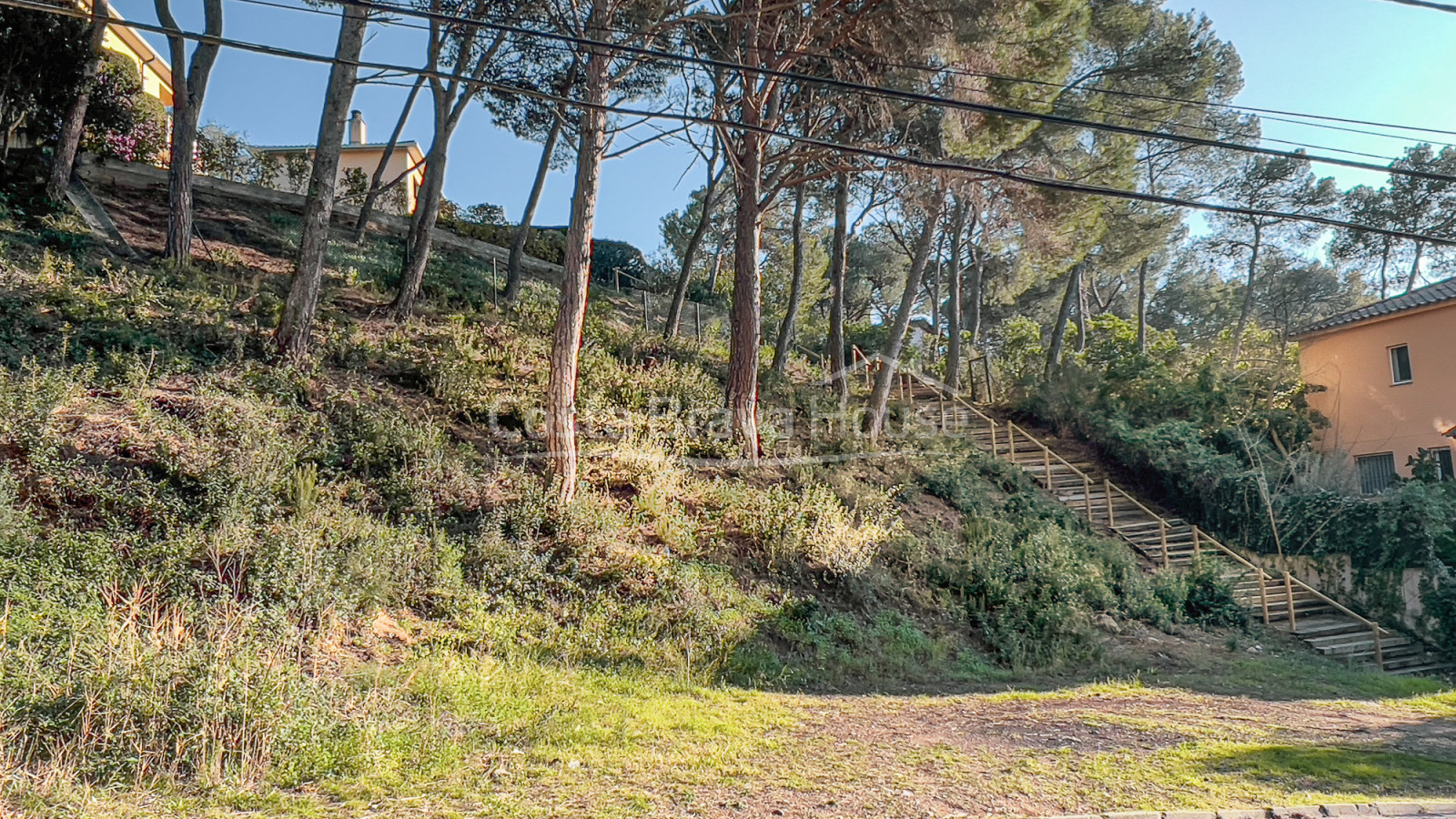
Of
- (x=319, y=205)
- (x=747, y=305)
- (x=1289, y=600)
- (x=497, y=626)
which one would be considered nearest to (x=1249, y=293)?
(x=1289, y=600)

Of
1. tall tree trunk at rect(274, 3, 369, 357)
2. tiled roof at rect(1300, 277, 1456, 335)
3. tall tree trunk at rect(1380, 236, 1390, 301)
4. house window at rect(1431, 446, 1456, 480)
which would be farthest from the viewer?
tall tree trunk at rect(1380, 236, 1390, 301)

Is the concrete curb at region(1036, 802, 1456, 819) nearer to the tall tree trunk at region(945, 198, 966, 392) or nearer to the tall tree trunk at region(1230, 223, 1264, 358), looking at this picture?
the tall tree trunk at region(945, 198, 966, 392)

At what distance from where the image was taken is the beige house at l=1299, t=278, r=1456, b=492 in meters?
19.3

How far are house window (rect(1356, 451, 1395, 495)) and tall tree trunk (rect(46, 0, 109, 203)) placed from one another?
27833mm

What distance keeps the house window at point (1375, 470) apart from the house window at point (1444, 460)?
3.64ft

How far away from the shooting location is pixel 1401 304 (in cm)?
2038

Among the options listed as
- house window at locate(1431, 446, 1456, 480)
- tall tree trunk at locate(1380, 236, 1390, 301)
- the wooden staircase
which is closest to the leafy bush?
the wooden staircase

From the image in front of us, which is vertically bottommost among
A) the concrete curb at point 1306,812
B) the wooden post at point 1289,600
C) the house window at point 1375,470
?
the concrete curb at point 1306,812

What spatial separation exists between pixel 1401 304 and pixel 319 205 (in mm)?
24380

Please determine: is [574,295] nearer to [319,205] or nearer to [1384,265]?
[319,205]

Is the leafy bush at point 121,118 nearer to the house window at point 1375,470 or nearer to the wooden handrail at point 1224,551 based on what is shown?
the wooden handrail at point 1224,551

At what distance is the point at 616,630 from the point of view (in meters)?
8.19

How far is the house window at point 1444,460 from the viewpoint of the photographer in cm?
1860

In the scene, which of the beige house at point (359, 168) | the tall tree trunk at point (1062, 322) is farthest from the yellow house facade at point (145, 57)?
the tall tree trunk at point (1062, 322)
